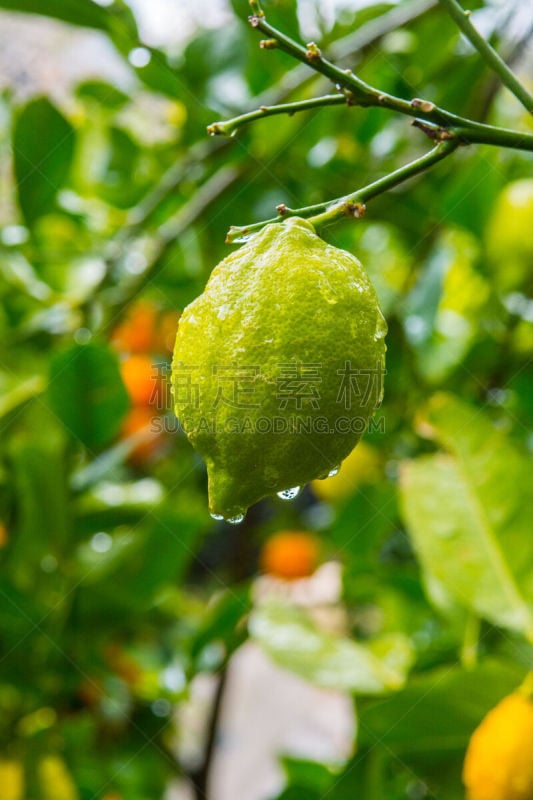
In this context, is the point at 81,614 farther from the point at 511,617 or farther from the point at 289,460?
the point at 289,460

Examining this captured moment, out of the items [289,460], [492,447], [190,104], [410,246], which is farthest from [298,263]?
[410,246]

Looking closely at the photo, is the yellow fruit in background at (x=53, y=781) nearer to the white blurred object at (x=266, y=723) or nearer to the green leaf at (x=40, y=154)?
the green leaf at (x=40, y=154)

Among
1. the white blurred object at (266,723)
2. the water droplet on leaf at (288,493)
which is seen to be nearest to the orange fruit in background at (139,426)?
the water droplet on leaf at (288,493)

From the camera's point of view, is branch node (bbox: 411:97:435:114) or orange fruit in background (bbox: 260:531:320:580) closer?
branch node (bbox: 411:97:435:114)

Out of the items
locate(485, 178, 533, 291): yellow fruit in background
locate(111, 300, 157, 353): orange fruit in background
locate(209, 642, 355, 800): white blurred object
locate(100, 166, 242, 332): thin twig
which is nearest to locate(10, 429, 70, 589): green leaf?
locate(100, 166, 242, 332): thin twig

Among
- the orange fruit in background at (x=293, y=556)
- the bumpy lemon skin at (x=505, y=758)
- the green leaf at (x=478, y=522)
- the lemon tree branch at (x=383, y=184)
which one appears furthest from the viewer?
the orange fruit in background at (x=293, y=556)

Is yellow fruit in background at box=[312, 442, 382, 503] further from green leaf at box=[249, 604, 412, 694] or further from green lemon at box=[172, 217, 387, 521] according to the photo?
green lemon at box=[172, 217, 387, 521]
